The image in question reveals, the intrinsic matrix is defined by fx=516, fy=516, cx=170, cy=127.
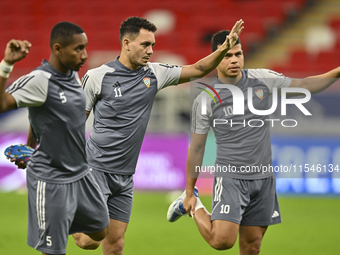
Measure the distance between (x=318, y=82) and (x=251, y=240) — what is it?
1755mm

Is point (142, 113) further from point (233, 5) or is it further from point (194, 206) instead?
point (233, 5)

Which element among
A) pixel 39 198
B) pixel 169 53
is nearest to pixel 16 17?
pixel 169 53

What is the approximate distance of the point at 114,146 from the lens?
499cm

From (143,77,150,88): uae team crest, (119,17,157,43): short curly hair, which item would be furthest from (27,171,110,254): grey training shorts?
(119,17,157,43): short curly hair

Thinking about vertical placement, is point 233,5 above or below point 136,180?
above

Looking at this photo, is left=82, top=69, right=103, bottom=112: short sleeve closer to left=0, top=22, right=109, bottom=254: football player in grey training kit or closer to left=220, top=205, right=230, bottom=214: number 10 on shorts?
left=0, top=22, right=109, bottom=254: football player in grey training kit

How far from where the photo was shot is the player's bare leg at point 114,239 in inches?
200

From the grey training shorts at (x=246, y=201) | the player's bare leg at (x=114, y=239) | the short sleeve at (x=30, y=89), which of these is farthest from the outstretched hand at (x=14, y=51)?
the grey training shorts at (x=246, y=201)

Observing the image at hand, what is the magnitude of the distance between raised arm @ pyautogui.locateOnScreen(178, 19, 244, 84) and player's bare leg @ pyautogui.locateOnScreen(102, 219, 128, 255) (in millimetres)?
1565

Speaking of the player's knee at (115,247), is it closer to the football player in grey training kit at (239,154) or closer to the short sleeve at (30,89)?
the football player in grey training kit at (239,154)

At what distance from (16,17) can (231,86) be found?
1281 centimetres

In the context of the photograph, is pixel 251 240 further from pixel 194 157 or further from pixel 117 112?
pixel 117 112

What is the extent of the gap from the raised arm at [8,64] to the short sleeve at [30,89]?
0.21 ft

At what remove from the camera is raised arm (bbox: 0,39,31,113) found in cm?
364
